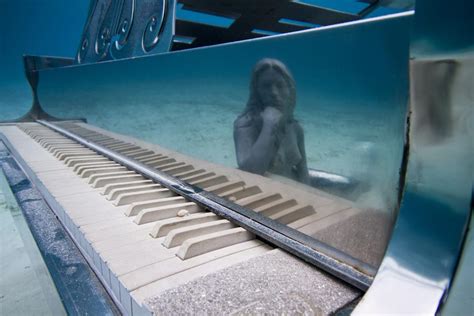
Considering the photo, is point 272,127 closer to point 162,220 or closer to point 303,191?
point 303,191

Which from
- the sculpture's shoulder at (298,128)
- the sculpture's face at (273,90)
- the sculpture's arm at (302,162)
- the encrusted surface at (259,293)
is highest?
the sculpture's face at (273,90)

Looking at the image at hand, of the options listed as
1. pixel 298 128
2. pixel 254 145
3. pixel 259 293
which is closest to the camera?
pixel 259 293

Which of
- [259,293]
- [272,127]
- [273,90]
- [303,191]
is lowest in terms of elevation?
[259,293]

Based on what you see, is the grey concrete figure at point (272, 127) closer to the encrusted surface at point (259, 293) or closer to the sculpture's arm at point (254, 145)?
the sculpture's arm at point (254, 145)

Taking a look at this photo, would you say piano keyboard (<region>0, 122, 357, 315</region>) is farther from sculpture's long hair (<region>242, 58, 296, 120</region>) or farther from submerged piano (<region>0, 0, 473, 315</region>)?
sculpture's long hair (<region>242, 58, 296, 120</region>)

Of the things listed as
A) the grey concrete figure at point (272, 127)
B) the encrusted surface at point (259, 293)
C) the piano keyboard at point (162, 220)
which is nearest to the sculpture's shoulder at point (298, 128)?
the grey concrete figure at point (272, 127)

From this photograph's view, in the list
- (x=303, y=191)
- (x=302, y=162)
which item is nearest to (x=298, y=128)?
(x=302, y=162)

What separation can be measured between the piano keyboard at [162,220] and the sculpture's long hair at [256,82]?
0.30 meters

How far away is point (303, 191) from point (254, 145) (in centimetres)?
30

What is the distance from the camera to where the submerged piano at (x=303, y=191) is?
28.2 inches

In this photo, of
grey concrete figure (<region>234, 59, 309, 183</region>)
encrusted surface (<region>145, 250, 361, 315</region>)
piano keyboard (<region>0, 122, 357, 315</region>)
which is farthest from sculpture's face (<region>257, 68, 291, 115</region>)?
encrusted surface (<region>145, 250, 361, 315</region>)

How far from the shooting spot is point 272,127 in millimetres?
1191

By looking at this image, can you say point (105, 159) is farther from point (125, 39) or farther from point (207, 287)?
point (207, 287)

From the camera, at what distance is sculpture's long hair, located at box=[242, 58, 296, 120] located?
1.09m
